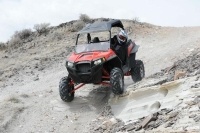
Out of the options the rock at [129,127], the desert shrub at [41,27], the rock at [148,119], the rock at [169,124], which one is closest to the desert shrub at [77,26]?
the desert shrub at [41,27]

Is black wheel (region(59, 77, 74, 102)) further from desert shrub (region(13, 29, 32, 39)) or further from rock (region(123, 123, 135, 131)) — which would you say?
desert shrub (region(13, 29, 32, 39))

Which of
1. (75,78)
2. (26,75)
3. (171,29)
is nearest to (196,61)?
(75,78)

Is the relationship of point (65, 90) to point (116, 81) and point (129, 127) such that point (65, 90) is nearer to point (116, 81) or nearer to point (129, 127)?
point (116, 81)

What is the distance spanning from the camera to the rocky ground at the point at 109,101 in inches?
335

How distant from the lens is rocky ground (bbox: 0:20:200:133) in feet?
27.9

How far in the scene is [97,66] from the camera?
10922 millimetres

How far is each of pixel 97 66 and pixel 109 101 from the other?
1.00 metres

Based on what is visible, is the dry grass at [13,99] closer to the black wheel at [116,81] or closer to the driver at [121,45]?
the black wheel at [116,81]

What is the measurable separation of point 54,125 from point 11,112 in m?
1.37

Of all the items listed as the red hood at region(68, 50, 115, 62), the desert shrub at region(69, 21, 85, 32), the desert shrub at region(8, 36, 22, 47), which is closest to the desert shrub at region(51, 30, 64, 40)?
the desert shrub at region(69, 21, 85, 32)

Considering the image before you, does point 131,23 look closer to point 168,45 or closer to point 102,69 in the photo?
point 168,45

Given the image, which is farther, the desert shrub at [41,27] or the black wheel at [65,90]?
the desert shrub at [41,27]

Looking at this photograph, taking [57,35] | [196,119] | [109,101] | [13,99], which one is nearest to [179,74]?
[109,101]

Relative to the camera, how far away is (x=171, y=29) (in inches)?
924
